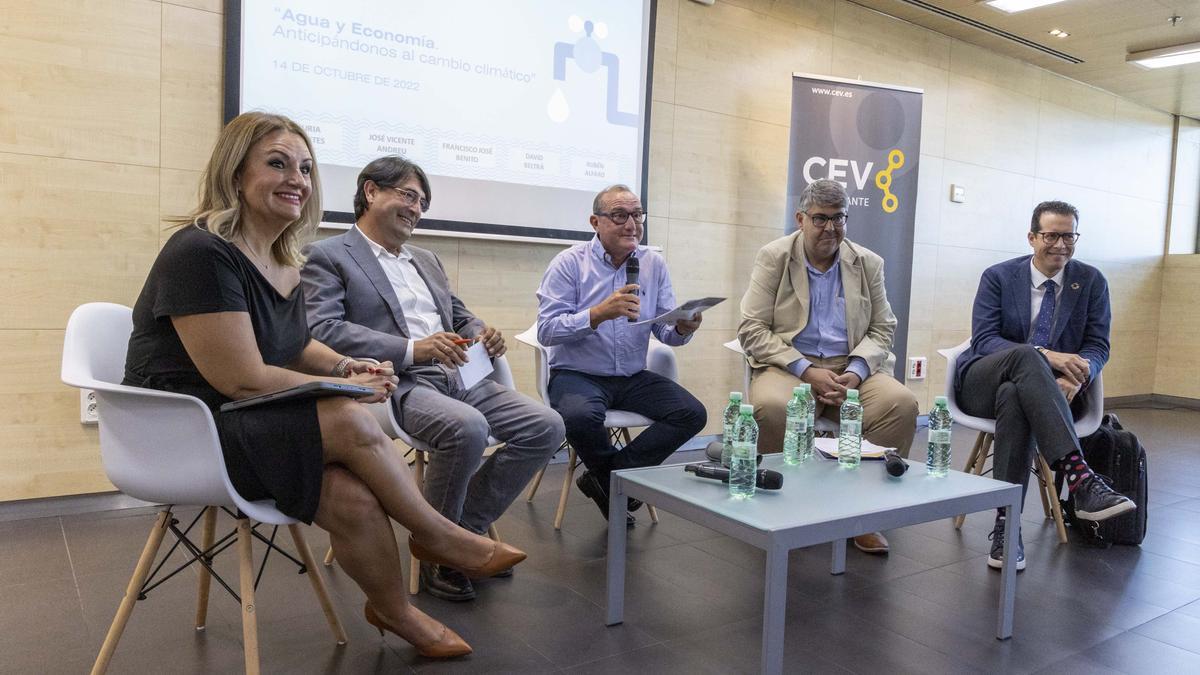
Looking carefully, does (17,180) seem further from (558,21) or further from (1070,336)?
(1070,336)

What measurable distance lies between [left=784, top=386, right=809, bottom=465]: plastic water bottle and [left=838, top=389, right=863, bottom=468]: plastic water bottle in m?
0.11

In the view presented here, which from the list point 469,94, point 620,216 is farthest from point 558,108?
point 620,216

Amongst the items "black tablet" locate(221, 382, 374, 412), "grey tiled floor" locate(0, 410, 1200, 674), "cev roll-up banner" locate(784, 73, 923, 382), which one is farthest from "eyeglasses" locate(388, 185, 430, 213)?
"cev roll-up banner" locate(784, 73, 923, 382)

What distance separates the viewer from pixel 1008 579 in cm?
209

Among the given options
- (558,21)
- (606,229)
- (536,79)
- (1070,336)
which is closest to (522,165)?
(536,79)

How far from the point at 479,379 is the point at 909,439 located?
5.10 ft

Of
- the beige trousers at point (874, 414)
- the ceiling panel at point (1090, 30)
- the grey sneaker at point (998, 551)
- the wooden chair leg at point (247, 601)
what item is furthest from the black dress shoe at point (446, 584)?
the ceiling panel at point (1090, 30)

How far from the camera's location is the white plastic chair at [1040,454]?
2.96 meters

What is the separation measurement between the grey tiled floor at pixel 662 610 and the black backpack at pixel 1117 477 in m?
0.07

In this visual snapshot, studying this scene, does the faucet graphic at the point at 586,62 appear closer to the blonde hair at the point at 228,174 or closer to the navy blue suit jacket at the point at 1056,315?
the navy blue suit jacket at the point at 1056,315

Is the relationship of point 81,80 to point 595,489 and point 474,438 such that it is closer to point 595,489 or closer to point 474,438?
point 474,438

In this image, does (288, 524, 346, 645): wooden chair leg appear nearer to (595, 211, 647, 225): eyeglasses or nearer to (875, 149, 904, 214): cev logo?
(595, 211, 647, 225): eyeglasses

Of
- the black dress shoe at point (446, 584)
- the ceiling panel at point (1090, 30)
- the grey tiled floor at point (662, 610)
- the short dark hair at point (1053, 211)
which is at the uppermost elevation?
the ceiling panel at point (1090, 30)

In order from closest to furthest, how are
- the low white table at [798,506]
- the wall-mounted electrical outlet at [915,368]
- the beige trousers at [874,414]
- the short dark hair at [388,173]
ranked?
the low white table at [798,506] < the short dark hair at [388,173] < the beige trousers at [874,414] < the wall-mounted electrical outlet at [915,368]
